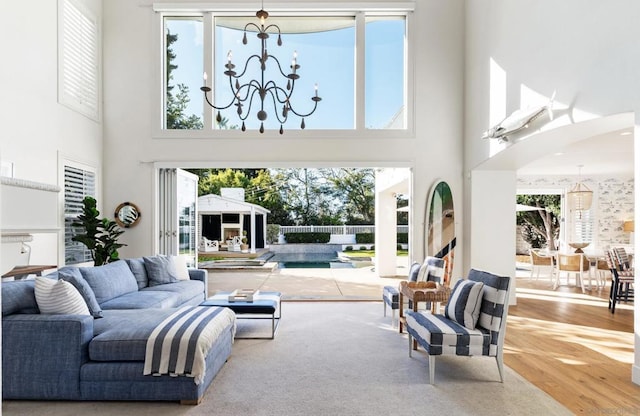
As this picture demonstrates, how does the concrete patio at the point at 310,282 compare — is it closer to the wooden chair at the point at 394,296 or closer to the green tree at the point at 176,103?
the wooden chair at the point at 394,296

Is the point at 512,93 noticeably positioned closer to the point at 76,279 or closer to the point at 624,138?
the point at 624,138

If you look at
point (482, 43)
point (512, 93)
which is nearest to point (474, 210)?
point (512, 93)

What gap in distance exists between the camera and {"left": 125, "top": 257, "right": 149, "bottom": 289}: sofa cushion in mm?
5559

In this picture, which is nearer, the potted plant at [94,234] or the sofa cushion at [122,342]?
the sofa cushion at [122,342]

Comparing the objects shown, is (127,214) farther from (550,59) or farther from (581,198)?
(581,198)

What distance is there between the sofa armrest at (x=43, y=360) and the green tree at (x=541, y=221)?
13.9m

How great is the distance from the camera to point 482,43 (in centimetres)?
634

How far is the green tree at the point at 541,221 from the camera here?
47.4 ft

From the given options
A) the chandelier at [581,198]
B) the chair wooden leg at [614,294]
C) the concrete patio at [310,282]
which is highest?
the chandelier at [581,198]

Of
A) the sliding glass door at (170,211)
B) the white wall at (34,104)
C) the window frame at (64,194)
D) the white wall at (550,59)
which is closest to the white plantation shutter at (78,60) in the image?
the white wall at (34,104)

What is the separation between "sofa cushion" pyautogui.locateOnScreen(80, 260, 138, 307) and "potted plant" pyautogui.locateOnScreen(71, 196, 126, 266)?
99cm

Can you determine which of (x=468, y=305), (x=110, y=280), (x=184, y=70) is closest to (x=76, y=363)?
(x=110, y=280)

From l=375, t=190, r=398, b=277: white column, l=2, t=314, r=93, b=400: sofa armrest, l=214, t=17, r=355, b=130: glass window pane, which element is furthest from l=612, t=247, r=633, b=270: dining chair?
l=2, t=314, r=93, b=400: sofa armrest

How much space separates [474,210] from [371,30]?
3.29m
